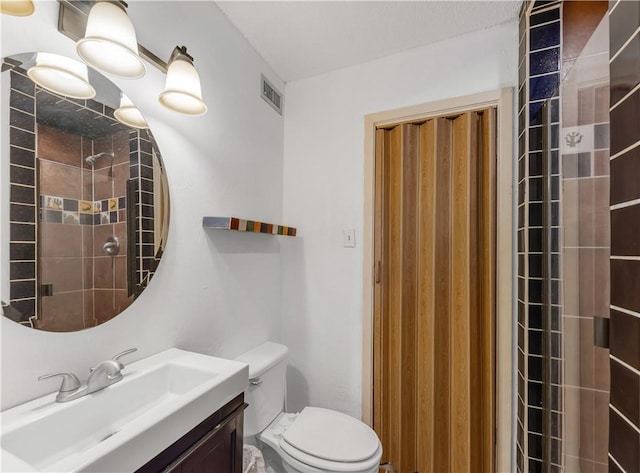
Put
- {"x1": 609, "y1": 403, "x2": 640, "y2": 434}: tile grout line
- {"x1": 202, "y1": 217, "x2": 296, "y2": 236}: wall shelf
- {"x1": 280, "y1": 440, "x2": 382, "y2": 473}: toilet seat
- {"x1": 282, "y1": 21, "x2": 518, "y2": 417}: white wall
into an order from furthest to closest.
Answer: {"x1": 282, "y1": 21, "x2": 518, "y2": 417}: white wall, {"x1": 202, "y1": 217, "x2": 296, "y2": 236}: wall shelf, {"x1": 280, "y1": 440, "x2": 382, "y2": 473}: toilet seat, {"x1": 609, "y1": 403, "x2": 640, "y2": 434}: tile grout line

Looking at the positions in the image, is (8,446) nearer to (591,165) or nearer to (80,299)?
(80,299)

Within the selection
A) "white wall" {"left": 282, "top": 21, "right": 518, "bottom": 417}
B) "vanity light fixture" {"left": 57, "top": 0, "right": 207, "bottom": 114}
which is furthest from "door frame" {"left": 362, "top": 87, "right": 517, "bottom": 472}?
"vanity light fixture" {"left": 57, "top": 0, "right": 207, "bottom": 114}

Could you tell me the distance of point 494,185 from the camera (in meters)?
1.51

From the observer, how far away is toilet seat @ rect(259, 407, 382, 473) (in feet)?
3.89

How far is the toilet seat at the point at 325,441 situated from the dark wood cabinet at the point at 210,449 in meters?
0.33

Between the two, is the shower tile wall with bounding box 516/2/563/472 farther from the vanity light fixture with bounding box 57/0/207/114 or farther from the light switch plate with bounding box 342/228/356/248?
the vanity light fixture with bounding box 57/0/207/114

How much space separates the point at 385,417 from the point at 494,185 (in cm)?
139

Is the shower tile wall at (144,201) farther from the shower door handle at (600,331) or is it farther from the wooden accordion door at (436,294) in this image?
the shower door handle at (600,331)

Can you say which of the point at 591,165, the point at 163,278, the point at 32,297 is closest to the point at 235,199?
the point at 163,278

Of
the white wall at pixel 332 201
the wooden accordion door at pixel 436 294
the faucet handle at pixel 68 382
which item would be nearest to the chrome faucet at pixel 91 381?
the faucet handle at pixel 68 382

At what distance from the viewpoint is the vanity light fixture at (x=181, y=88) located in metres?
1.04

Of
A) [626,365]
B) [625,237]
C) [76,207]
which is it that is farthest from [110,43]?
[626,365]

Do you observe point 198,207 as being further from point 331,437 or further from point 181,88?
point 331,437

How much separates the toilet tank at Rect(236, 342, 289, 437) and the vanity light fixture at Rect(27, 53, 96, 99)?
1.19 m
